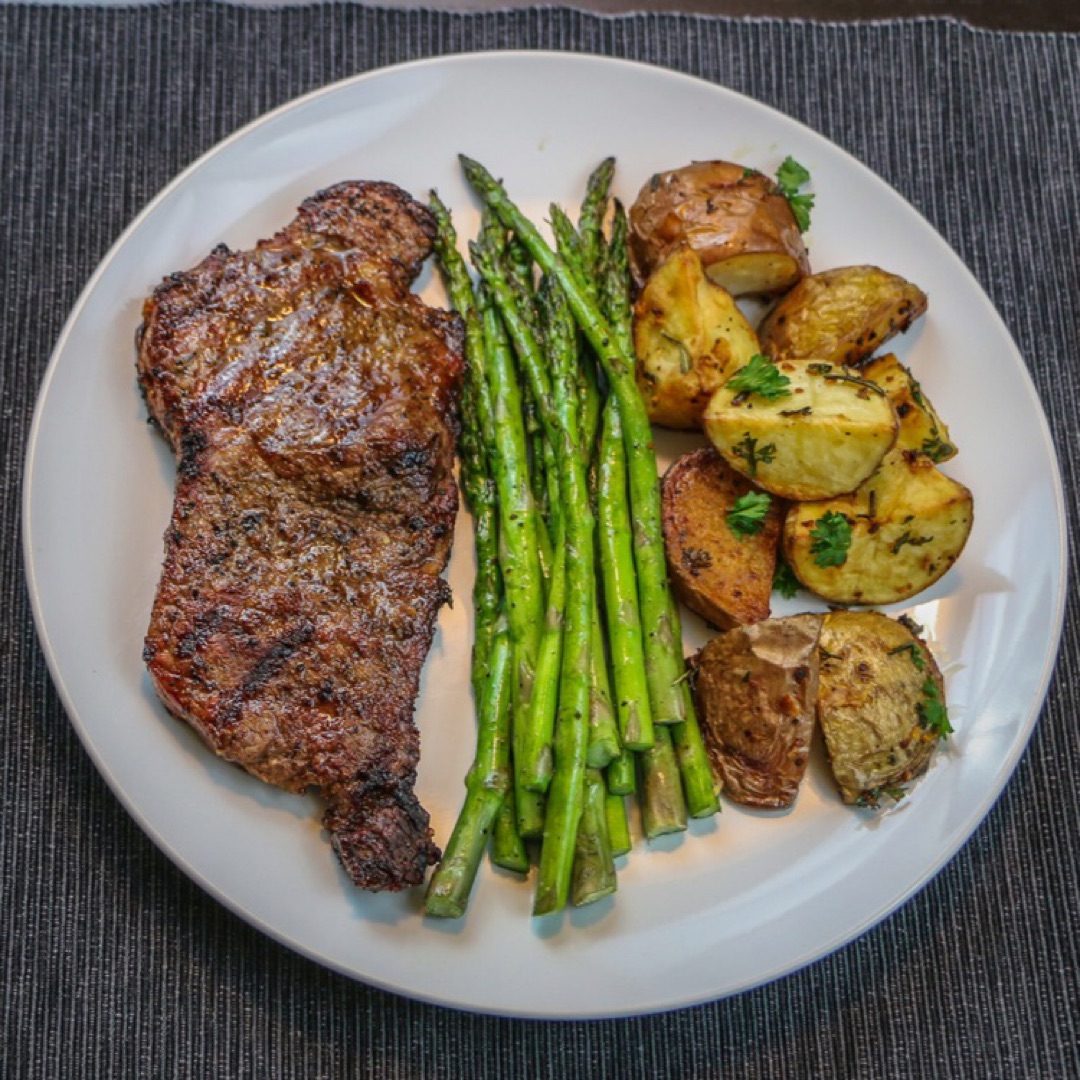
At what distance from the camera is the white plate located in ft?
10.5

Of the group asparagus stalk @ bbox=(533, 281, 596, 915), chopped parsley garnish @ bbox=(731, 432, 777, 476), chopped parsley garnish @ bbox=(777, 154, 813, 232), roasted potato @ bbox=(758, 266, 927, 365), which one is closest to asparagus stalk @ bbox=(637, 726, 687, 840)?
asparagus stalk @ bbox=(533, 281, 596, 915)

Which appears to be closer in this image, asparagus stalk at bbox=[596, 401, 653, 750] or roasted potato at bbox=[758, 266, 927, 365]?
asparagus stalk at bbox=[596, 401, 653, 750]

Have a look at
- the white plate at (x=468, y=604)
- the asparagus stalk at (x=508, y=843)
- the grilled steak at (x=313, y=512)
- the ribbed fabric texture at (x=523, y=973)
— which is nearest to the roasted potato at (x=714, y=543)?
the white plate at (x=468, y=604)

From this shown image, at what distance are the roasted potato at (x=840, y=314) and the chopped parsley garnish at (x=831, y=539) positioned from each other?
511 millimetres

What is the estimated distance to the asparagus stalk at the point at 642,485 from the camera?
3.36 m

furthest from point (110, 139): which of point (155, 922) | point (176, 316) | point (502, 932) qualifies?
point (502, 932)

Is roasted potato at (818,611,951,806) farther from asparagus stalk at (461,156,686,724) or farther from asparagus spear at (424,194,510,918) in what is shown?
asparagus spear at (424,194,510,918)

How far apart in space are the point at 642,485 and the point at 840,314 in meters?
0.82

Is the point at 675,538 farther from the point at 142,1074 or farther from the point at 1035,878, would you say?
the point at 142,1074

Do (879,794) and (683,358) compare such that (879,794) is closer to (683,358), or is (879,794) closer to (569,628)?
(569,628)

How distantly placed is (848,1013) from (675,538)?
62.9 inches

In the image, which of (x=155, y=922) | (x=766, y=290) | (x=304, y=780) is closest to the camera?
(x=304, y=780)

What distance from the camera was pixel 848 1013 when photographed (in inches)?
140

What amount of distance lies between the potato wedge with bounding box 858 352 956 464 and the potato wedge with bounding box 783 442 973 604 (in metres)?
0.06
